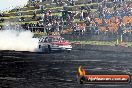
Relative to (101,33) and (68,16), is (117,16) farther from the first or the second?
(68,16)

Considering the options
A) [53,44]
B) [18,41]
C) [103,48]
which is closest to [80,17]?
[18,41]

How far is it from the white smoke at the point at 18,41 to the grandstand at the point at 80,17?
2.43 meters

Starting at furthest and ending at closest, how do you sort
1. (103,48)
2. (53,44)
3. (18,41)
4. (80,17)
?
(80,17) → (18,41) → (103,48) → (53,44)

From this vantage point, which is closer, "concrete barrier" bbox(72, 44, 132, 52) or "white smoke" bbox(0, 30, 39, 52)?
"concrete barrier" bbox(72, 44, 132, 52)

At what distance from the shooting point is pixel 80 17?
4900 cm

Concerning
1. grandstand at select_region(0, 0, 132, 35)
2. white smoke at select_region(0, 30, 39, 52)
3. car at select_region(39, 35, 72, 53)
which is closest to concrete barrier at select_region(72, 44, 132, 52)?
grandstand at select_region(0, 0, 132, 35)

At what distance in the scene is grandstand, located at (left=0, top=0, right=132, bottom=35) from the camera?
41.0 m

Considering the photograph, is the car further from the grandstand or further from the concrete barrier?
the grandstand

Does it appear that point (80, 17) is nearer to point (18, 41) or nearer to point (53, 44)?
point (18, 41)

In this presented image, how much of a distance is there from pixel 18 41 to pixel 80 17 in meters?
7.56

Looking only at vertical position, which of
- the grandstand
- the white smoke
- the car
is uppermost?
the grandstand

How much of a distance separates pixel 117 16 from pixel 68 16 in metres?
9.67

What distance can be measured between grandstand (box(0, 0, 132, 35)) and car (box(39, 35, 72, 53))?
4.62 meters

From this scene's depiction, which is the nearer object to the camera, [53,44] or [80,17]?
[53,44]
